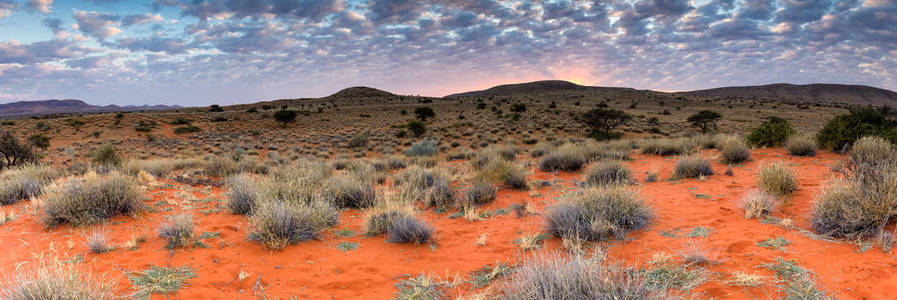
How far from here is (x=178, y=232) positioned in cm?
514

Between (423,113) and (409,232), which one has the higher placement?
(423,113)

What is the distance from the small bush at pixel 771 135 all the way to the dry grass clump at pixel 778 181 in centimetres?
741

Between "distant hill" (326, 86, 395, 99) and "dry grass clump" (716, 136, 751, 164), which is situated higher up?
"distant hill" (326, 86, 395, 99)

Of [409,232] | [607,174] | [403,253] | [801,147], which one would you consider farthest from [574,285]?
[801,147]

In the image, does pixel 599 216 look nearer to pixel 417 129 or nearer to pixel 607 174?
pixel 607 174

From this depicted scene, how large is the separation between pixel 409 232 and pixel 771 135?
1327 centimetres

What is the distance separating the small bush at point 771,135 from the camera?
12.4 meters

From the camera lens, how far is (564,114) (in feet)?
136

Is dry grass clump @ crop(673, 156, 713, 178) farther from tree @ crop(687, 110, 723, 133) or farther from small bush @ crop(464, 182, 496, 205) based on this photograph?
tree @ crop(687, 110, 723, 133)

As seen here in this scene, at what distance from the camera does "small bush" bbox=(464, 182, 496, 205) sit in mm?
7523

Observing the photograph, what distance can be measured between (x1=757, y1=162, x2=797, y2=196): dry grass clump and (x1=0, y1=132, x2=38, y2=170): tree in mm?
20348

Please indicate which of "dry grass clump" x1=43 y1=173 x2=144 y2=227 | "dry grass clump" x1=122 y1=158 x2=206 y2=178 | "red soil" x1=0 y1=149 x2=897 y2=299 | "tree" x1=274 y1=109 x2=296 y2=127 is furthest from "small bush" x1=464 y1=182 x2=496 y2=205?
"tree" x1=274 y1=109 x2=296 y2=127

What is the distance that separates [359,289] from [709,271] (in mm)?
3478

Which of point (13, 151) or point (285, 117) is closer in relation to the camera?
point (13, 151)
